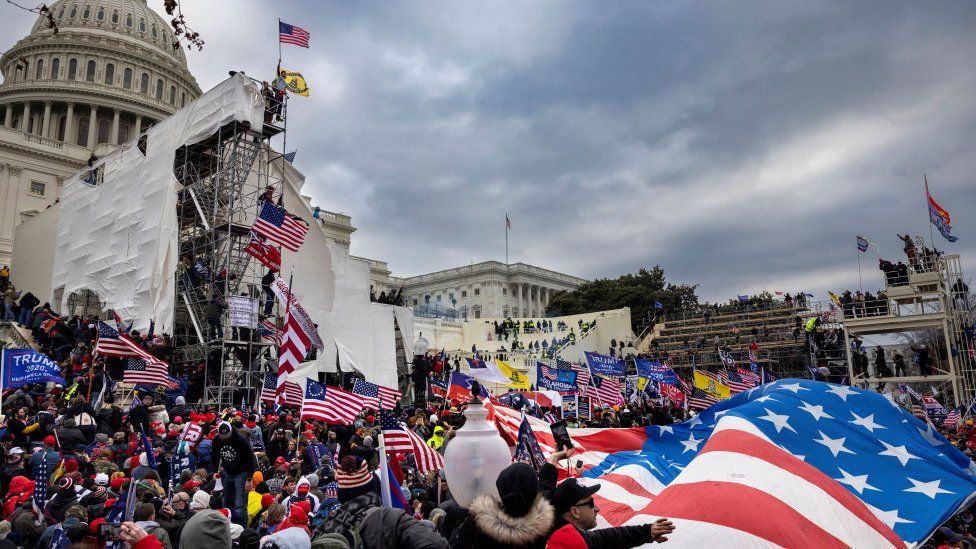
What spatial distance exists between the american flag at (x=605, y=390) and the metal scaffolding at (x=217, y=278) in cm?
1164

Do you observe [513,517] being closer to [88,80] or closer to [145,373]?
[145,373]

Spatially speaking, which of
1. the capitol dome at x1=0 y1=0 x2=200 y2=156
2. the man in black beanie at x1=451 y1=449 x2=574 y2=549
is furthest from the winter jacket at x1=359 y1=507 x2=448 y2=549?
the capitol dome at x1=0 y1=0 x2=200 y2=156

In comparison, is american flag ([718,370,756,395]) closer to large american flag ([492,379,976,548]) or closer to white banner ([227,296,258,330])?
large american flag ([492,379,976,548])

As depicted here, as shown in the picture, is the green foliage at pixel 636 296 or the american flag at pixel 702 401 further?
the green foliage at pixel 636 296

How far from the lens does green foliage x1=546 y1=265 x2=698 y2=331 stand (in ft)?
222

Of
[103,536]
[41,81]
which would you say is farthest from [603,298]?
[103,536]

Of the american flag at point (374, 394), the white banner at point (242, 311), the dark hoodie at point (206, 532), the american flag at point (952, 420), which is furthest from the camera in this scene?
the white banner at point (242, 311)

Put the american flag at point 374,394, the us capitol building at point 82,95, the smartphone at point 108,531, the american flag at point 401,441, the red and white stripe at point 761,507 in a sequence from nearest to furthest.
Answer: the smartphone at point 108,531
the red and white stripe at point 761,507
the american flag at point 401,441
the american flag at point 374,394
the us capitol building at point 82,95

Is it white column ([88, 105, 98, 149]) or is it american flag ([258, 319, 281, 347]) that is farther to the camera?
white column ([88, 105, 98, 149])

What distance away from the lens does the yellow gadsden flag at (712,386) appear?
2122 centimetres

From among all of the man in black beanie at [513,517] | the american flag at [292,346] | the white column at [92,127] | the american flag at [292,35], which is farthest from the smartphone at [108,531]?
Answer: the white column at [92,127]

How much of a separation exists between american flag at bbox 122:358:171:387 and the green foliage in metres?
53.7

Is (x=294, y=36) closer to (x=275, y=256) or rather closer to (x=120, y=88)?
(x=275, y=256)

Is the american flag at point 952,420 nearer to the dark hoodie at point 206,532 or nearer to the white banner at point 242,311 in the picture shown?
the dark hoodie at point 206,532
